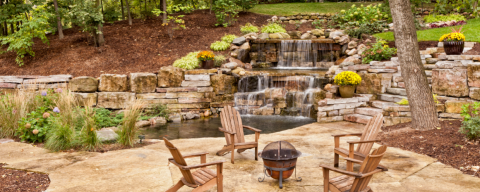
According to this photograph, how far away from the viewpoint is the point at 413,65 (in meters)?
5.81

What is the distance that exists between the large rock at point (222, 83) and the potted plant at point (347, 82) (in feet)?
10.3

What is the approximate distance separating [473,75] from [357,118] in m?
Answer: 2.47

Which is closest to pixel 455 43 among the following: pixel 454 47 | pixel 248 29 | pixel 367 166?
pixel 454 47

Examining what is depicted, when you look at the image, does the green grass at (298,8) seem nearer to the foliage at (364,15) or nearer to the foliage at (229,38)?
the foliage at (364,15)

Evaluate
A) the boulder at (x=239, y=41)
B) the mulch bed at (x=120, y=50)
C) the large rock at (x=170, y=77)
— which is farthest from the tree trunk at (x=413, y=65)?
the mulch bed at (x=120, y=50)

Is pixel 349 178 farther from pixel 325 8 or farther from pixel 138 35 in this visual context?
pixel 325 8

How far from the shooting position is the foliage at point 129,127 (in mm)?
5430

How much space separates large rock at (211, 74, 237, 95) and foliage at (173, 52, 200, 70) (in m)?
0.75

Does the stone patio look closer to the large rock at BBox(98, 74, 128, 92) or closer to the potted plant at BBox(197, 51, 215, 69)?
the large rock at BBox(98, 74, 128, 92)

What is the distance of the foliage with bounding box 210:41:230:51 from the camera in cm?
1144

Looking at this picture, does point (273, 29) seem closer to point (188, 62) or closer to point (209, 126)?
point (188, 62)

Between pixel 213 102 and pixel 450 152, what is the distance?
6318 mm

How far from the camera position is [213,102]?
962 centimetres

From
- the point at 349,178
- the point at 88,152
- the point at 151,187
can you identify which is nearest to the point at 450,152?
the point at 349,178
